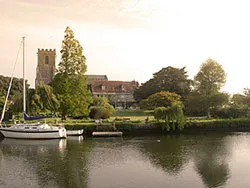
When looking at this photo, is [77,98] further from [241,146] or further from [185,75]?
[185,75]

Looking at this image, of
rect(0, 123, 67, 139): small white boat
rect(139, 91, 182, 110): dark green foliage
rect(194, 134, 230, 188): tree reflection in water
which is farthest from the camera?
rect(139, 91, 182, 110): dark green foliage

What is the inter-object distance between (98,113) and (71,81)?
7.17 meters

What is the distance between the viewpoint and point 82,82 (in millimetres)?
45125

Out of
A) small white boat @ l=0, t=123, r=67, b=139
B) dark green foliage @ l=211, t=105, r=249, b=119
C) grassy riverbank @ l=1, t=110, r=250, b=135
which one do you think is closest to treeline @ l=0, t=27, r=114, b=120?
grassy riverbank @ l=1, t=110, r=250, b=135

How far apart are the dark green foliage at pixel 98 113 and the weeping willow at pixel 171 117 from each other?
453 inches

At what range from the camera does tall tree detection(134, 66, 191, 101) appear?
68125mm

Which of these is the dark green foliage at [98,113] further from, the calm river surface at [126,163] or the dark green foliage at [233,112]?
the dark green foliage at [233,112]

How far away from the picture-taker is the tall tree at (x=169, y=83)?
68.1 m

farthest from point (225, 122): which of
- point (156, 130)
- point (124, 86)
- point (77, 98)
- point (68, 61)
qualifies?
point (124, 86)

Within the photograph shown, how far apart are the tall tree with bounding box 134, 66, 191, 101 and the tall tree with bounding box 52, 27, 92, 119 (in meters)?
28.4

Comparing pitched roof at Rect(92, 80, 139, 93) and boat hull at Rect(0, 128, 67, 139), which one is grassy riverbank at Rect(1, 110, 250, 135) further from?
pitched roof at Rect(92, 80, 139, 93)

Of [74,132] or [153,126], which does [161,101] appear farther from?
[74,132]

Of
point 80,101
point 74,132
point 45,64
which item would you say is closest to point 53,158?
point 74,132

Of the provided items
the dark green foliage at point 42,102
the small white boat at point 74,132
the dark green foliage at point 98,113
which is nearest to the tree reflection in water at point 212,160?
→ the small white boat at point 74,132
